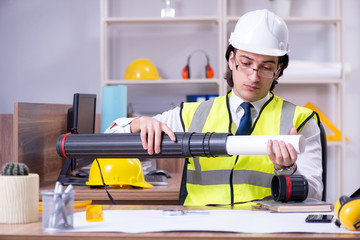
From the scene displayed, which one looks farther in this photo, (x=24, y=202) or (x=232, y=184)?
(x=232, y=184)

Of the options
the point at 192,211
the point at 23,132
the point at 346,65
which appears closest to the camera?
the point at 192,211

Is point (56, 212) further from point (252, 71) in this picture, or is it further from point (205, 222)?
point (252, 71)

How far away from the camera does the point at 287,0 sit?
411cm

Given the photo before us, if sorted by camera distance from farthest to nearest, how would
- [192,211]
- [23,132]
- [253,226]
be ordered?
[23,132], [192,211], [253,226]

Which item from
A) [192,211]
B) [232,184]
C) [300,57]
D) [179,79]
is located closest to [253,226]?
[192,211]

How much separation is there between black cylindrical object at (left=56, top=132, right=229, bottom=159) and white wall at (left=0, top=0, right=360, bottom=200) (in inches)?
112

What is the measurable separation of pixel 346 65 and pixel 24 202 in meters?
3.28

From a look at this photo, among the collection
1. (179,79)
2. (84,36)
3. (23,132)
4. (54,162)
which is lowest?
(54,162)

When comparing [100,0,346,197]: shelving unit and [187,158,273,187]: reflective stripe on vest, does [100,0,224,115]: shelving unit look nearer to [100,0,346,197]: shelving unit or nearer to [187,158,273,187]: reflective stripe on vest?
[100,0,346,197]: shelving unit

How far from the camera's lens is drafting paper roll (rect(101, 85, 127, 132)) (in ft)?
10.9

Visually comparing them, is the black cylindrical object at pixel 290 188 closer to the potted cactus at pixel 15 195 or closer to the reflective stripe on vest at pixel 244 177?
the reflective stripe on vest at pixel 244 177

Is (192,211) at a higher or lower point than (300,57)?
lower

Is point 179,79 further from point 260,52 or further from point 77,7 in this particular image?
point 260,52

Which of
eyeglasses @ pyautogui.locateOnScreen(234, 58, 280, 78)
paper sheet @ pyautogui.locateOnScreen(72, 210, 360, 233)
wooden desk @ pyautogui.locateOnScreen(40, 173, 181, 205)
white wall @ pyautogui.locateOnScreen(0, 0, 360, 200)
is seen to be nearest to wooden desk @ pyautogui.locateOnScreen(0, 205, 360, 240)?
paper sheet @ pyautogui.locateOnScreen(72, 210, 360, 233)
